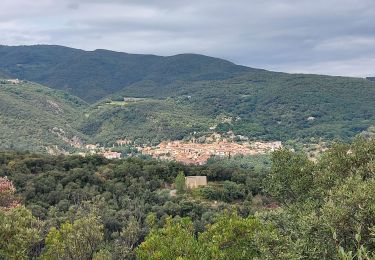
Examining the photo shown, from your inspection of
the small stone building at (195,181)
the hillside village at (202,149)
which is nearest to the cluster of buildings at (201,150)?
the hillside village at (202,149)

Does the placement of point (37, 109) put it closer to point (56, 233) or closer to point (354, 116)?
point (354, 116)

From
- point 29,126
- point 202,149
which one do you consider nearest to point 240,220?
point 202,149

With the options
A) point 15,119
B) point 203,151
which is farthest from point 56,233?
point 15,119

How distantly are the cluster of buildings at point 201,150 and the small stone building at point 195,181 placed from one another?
5042cm

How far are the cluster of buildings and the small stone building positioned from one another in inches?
1985

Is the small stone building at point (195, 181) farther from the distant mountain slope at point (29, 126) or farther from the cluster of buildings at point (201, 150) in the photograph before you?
the distant mountain slope at point (29, 126)

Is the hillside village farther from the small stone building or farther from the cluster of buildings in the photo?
the small stone building

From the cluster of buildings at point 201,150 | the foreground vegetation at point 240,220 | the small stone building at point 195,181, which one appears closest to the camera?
the foreground vegetation at point 240,220

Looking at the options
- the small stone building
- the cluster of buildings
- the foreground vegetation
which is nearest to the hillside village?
the cluster of buildings

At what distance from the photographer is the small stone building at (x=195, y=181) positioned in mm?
70656

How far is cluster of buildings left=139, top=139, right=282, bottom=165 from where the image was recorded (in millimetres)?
135875

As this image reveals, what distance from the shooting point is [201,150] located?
14662cm

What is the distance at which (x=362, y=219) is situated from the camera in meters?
16.3

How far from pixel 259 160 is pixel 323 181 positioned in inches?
4228
